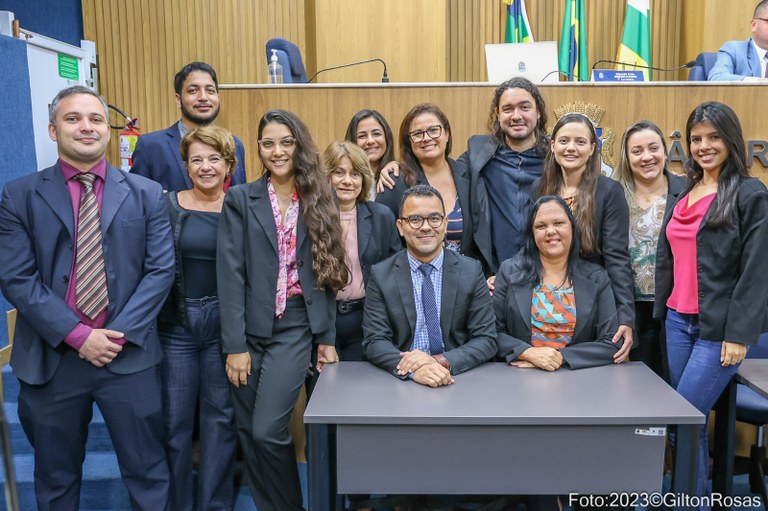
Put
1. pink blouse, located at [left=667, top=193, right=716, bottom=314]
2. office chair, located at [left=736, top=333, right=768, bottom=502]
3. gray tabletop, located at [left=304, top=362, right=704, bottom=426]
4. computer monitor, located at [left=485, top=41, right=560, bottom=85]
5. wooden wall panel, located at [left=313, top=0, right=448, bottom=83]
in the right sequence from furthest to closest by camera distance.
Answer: wooden wall panel, located at [left=313, top=0, right=448, bottom=83]
computer monitor, located at [left=485, top=41, right=560, bottom=85]
office chair, located at [left=736, top=333, right=768, bottom=502]
pink blouse, located at [left=667, top=193, right=716, bottom=314]
gray tabletop, located at [left=304, top=362, right=704, bottom=426]

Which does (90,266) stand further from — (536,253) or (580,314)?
(580,314)

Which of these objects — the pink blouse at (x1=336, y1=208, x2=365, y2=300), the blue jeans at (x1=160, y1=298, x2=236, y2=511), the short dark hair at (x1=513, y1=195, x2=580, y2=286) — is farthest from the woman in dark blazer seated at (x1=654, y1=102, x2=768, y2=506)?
the blue jeans at (x1=160, y1=298, x2=236, y2=511)

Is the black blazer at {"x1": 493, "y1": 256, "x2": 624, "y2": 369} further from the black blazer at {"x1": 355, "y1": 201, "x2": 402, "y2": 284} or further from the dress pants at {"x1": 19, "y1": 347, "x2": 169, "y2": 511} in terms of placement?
the dress pants at {"x1": 19, "y1": 347, "x2": 169, "y2": 511}

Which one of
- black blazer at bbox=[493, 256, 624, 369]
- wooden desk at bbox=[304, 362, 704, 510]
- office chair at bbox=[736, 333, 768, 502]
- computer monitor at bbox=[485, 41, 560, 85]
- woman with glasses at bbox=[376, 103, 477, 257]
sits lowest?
office chair at bbox=[736, 333, 768, 502]

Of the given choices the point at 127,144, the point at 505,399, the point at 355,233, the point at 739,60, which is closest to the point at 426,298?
the point at 355,233

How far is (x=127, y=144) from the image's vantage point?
19.0 feet

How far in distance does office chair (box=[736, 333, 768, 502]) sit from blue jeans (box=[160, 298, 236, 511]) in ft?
6.90

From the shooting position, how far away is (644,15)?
6117 mm

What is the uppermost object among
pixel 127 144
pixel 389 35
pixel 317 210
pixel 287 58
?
pixel 389 35

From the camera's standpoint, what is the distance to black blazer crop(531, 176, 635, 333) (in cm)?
261

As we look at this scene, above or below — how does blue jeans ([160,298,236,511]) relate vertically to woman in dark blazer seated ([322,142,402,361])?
below

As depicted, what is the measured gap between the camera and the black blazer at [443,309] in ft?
7.98

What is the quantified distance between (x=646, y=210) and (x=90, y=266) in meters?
2.20

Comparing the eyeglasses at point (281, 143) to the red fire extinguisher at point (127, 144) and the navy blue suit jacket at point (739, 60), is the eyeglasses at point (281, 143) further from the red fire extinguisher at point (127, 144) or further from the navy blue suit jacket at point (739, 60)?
the red fire extinguisher at point (127, 144)
